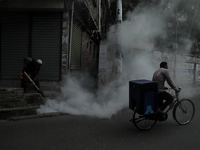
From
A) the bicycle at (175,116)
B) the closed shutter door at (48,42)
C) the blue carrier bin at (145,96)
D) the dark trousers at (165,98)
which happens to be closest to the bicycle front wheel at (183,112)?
the bicycle at (175,116)

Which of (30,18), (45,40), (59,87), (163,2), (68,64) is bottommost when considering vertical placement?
(59,87)

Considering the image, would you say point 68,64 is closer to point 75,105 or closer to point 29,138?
point 75,105

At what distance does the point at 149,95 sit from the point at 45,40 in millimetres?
4620

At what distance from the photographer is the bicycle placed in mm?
4027

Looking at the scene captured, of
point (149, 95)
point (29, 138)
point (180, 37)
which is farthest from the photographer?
point (180, 37)

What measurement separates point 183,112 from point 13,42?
19.9ft

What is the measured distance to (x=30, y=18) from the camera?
6.82m

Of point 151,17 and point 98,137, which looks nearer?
point 98,137

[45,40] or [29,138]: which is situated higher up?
[45,40]

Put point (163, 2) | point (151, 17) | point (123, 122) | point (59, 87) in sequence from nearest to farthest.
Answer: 1. point (123, 122)
2. point (59, 87)
3. point (151, 17)
4. point (163, 2)

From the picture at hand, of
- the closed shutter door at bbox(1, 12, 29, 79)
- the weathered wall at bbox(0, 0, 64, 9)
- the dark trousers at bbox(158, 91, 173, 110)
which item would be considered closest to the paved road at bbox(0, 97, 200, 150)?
the dark trousers at bbox(158, 91, 173, 110)

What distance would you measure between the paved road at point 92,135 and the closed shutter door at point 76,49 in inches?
138

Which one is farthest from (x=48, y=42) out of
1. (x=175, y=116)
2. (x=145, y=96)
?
(x=175, y=116)

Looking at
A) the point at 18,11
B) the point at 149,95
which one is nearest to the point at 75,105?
the point at 149,95
